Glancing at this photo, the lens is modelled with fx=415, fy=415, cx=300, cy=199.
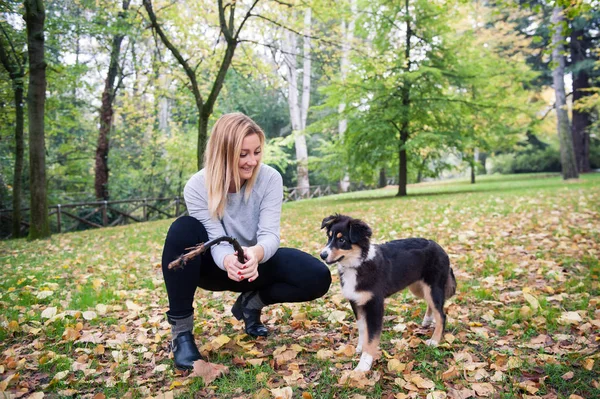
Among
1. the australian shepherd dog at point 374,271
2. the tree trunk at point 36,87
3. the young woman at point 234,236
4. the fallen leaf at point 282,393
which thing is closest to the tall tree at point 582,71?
the australian shepherd dog at point 374,271

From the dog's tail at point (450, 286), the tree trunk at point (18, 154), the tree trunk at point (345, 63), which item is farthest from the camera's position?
the tree trunk at point (345, 63)

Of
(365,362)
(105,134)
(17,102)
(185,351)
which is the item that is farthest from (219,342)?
(105,134)

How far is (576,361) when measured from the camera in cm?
268

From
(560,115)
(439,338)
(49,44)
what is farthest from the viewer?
(560,115)

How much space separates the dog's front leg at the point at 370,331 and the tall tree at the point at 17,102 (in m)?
11.7

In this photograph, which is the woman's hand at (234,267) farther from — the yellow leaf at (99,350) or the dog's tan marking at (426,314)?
the dog's tan marking at (426,314)

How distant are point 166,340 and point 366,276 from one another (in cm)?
176

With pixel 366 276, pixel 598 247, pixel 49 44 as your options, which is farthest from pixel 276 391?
pixel 49 44

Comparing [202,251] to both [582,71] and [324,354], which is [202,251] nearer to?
[324,354]

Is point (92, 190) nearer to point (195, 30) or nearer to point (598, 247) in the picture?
point (195, 30)

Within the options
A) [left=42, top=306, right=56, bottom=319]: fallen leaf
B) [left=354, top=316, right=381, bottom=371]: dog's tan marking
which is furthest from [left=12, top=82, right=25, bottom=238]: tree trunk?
[left=354, top=316, right=381, bottom=371]: dog's tan marking

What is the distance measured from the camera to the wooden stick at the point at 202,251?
249 cm

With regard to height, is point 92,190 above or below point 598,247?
above

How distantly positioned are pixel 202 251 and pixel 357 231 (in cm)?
109
